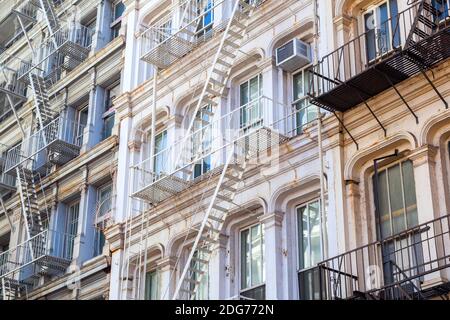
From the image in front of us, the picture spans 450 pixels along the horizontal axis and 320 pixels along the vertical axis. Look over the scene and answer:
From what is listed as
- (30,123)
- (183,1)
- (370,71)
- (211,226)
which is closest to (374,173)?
(370,71)

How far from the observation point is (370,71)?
1778 cm

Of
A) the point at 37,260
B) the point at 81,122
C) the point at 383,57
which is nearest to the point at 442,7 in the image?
the point at 383,57

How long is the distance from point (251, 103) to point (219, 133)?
1223mm

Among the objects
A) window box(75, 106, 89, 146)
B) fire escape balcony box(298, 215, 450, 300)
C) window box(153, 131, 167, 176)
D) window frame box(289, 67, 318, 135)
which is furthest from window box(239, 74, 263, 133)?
window box(75, 106, 89, 146)

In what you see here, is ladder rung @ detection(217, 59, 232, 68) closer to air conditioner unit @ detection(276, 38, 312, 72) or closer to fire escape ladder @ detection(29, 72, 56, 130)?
air conditioner unit @ detection(276, 38, 312, 72)

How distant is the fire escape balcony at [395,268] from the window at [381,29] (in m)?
4.05

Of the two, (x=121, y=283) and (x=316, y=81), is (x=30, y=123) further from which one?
(x=316, y=81)

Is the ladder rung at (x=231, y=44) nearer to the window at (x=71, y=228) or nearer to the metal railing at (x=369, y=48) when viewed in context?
the metal railing at (x=369, y=48)

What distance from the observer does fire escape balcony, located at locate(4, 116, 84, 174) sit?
28.7m

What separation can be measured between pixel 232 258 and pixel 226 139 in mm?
2961

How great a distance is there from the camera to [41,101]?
30.8 meters

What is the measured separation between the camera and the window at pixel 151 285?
23281 millimetres

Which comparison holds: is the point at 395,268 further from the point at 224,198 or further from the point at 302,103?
the point at 302,103

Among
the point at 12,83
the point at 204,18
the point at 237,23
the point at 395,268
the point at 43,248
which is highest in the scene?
the point at 12,83
